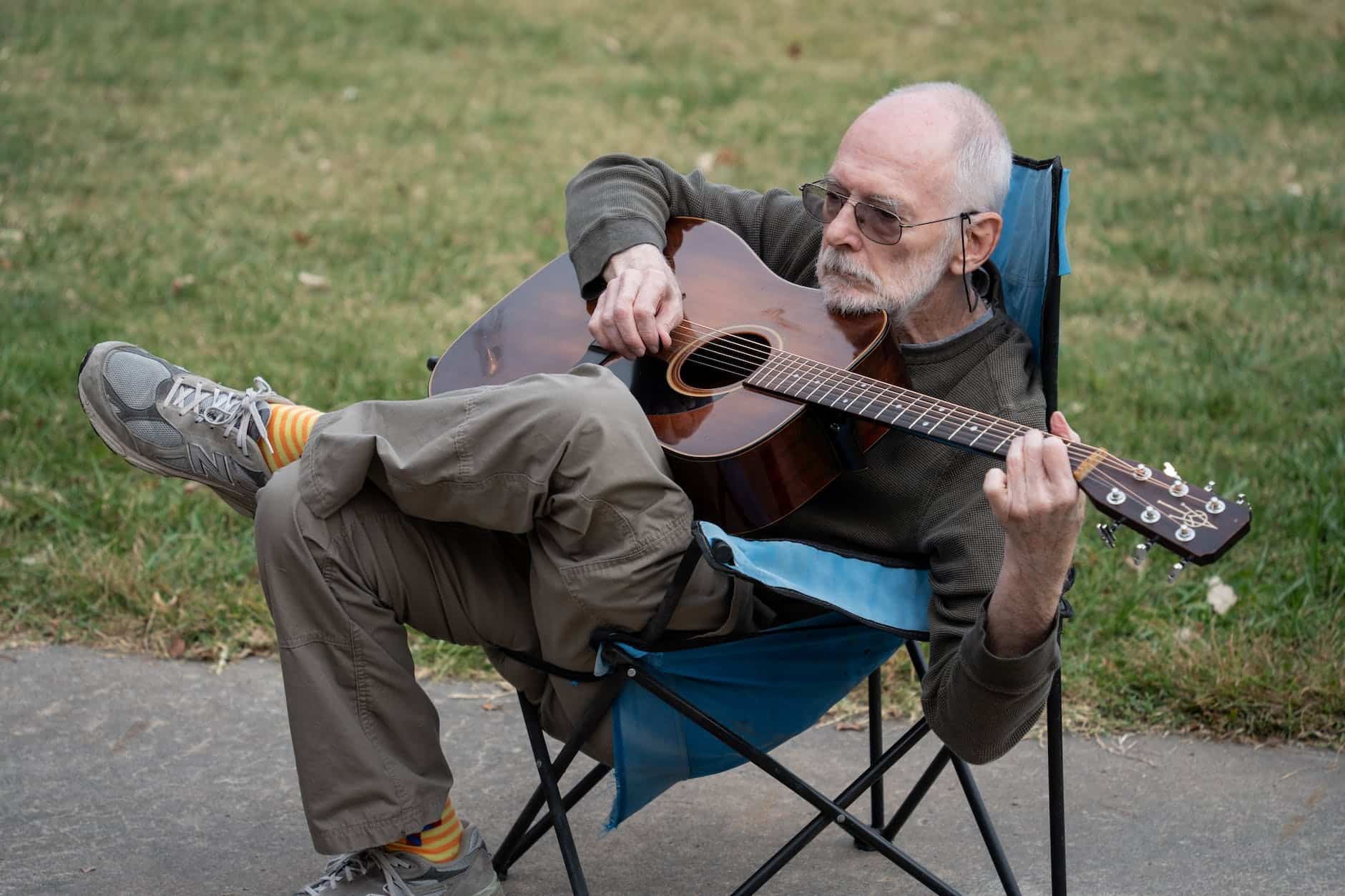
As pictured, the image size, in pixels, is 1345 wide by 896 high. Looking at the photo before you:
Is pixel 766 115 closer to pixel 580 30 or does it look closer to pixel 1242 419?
pixel 580 30

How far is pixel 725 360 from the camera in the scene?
2.61 m

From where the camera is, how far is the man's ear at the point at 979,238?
103 inches

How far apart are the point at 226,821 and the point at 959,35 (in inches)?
316

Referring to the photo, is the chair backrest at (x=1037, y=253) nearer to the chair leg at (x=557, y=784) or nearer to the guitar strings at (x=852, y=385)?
the guitar strings at (x=852, y=385)

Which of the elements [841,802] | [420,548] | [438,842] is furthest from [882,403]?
[438,842]

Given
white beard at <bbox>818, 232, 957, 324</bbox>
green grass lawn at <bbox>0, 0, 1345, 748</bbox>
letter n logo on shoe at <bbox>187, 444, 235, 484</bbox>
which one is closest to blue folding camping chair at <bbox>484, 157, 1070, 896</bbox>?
white beard at <bbox>818, 232, 957, 324</bbox>

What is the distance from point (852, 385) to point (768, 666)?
0.50 m

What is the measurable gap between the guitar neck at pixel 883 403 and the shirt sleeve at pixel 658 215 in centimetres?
49

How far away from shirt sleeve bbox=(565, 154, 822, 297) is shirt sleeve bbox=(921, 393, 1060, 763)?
0.84m

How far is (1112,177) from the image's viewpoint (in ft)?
22.4

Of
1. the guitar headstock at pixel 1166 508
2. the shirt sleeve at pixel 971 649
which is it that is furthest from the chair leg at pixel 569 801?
the guitar headstock at pixel 1166 508

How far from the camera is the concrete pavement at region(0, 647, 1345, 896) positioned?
2748mm

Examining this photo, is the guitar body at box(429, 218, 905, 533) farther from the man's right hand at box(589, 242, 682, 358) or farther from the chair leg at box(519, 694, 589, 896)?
the chair leg at box(519, 694, 589, 896)

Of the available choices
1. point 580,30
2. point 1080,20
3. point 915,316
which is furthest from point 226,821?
point 1080,20
